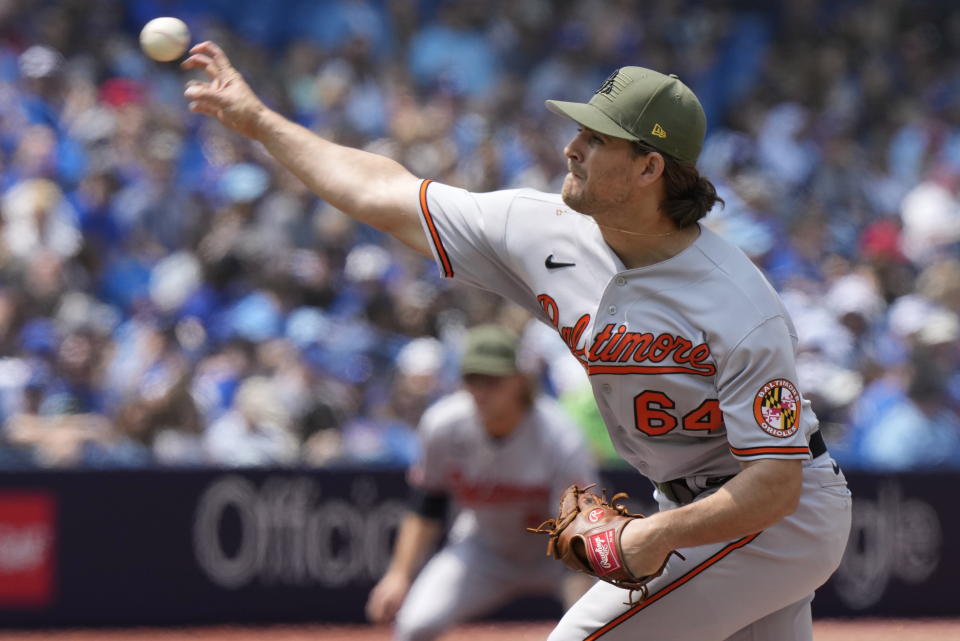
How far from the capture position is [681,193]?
3.63 m

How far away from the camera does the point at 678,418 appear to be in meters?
3.54

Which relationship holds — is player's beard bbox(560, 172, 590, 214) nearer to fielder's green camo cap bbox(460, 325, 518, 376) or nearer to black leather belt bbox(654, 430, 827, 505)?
black leather belt bbox(654, 430, 827, 505)

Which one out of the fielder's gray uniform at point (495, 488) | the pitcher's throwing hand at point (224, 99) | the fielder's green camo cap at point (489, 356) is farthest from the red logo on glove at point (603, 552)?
the fielder's gray uniform at point (495, 488)

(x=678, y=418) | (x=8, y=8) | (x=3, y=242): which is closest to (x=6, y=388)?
(x=3, y=242)

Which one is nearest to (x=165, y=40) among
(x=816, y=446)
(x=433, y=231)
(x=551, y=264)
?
(x=433, y=231)

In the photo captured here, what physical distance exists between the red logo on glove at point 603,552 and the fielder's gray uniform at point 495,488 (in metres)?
2.86

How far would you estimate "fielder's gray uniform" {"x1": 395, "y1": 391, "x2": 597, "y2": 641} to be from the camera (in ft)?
21.0

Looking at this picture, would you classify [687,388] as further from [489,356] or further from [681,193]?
[489,356]

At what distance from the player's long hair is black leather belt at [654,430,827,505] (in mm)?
637

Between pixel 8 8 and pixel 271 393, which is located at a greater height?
pixel 8 8

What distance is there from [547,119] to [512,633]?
5.15 m

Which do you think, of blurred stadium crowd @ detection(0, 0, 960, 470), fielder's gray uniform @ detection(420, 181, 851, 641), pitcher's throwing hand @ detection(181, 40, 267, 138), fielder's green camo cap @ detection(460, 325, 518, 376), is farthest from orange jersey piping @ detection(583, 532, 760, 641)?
blurred stadium crowd @ detection(0, 0, 960, 470)

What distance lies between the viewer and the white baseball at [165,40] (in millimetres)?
4047

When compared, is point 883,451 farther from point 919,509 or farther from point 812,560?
point 812,560
